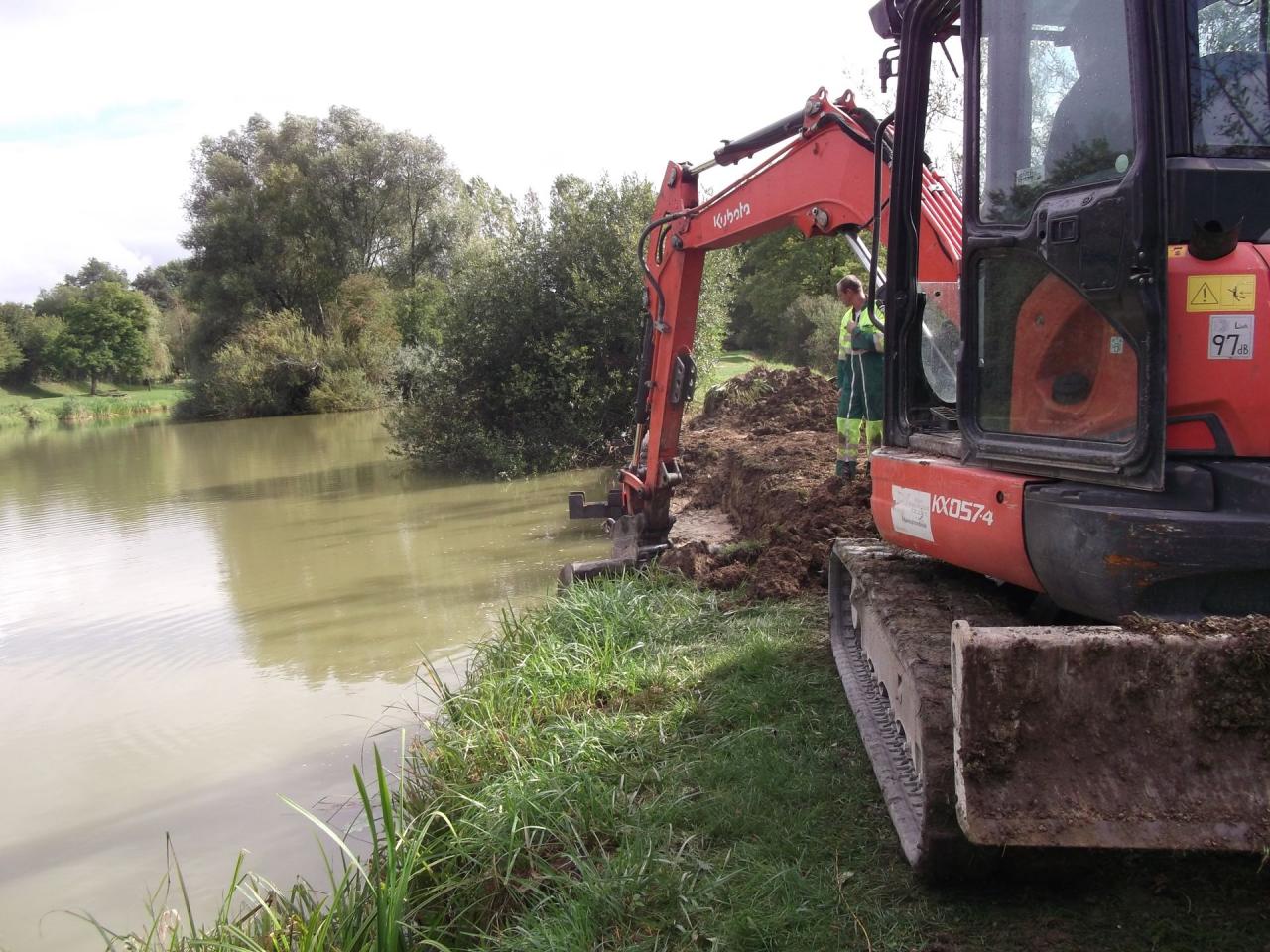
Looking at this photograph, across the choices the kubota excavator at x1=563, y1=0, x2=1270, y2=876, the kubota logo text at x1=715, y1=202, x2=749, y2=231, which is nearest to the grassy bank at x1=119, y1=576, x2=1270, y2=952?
the kubota excavator at x1=563, y1=0, x2=1270, y2=876

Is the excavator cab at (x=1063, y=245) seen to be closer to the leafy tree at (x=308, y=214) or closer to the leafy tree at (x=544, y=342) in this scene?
the leafy tree at (x=544, y=342)

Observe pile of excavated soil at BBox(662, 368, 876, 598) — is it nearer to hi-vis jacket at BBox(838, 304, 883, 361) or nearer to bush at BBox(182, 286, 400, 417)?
hi-vis jacket at BBox(838, 304, 883, 361)

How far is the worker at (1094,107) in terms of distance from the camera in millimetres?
2438

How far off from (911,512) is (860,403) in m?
4.81

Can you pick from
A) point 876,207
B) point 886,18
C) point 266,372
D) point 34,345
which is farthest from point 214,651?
point 34,345

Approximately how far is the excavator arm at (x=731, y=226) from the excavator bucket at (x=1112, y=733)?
69.4 inches

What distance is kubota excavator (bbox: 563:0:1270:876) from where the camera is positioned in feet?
7.24

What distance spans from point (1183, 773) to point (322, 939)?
96.7 inches

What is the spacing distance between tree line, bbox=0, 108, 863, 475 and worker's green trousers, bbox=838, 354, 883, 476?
Result: 690 cm

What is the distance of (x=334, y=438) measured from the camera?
2288cm

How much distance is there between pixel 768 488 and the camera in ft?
27.3

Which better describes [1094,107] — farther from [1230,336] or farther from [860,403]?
[860,403]

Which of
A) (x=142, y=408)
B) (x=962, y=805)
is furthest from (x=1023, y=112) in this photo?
(x=142, y=408)

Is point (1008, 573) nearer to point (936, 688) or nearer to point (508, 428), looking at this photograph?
point (936, 688)
